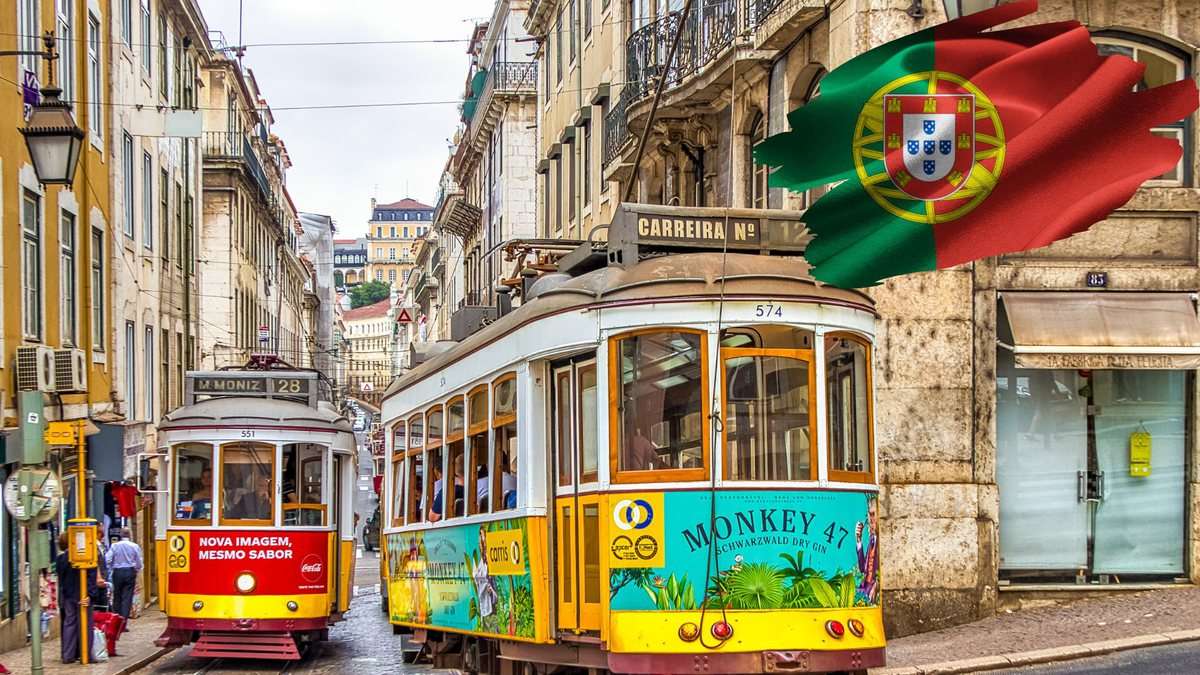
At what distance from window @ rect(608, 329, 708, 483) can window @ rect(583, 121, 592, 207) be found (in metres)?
23.6

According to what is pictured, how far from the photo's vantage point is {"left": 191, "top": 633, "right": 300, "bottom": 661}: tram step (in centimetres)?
1798

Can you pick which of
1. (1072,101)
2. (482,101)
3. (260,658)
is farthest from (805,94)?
(482,101)

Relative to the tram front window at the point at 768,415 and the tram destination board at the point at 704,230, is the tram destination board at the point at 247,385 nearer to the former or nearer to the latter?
the tram destination board at the point at 704,230

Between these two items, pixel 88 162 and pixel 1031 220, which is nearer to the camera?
pixel 1031 220

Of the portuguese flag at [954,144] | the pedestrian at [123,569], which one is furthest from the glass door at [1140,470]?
the pedestrian at [123,569]

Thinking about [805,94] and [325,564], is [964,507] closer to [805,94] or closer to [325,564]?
[805,94]

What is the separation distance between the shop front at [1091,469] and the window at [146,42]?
21.5 m

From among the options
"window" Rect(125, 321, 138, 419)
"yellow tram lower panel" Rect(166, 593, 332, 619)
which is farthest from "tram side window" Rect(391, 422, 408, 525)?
"window" Rect(125, 321, 138, 419)

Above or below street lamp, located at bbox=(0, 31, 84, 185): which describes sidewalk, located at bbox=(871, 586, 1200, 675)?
below

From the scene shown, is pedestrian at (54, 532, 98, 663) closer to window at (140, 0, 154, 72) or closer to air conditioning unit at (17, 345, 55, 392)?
air conditioning unit at (17, 345, 55, 392)

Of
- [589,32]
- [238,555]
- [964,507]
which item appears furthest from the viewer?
[589,32]

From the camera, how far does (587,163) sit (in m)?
34.4

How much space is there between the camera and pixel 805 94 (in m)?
19.6

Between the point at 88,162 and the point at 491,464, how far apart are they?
15.9 m
